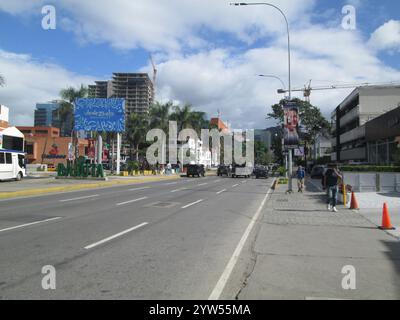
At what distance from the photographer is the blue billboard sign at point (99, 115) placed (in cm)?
3762

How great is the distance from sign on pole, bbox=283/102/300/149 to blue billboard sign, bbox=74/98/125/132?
18.3 m

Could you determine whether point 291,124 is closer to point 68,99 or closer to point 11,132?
point 11,132

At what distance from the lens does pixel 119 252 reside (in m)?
7.79

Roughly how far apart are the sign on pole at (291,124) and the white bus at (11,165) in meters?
22.5

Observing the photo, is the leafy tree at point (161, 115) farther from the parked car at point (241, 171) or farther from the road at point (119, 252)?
the road at point (119, 252)

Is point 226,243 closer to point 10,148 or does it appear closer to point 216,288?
point 216,288

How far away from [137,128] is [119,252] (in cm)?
6008

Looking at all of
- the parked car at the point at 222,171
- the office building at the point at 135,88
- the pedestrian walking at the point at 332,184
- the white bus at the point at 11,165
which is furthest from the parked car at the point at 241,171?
the office building at the point at 135,88

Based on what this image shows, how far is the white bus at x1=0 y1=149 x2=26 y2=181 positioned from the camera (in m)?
32.6

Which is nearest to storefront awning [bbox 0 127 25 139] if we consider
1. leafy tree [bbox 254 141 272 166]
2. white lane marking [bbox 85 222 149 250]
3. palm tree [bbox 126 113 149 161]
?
white lane marking [bbox 85 222 149 250]

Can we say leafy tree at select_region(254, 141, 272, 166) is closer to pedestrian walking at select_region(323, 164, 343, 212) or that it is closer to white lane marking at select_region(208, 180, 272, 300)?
pedestrian walking at select_region(323, 164, 343, 212)

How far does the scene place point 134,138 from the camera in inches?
2655

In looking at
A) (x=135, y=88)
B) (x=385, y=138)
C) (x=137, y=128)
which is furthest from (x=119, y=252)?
(x=135, y=88)
